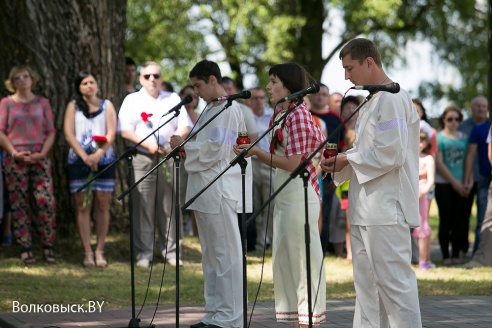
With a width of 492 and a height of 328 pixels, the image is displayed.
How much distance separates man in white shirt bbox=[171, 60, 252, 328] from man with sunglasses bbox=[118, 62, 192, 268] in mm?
3883

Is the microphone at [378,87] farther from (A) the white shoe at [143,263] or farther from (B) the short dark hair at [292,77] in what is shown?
(A) the white shoe at [143,263]

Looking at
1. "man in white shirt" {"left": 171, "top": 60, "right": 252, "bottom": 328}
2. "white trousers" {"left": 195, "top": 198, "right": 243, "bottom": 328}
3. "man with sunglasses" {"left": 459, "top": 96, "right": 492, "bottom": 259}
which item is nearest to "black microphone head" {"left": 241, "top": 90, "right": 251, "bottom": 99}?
"man in white shirt" {"left": 171, "top": 60, "right": 252, "bottom": 328}

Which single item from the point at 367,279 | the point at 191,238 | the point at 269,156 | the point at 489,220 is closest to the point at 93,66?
the point at 191,238

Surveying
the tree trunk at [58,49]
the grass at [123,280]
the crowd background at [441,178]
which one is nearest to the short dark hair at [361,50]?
the grass at [123,280]

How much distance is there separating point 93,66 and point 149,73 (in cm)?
132

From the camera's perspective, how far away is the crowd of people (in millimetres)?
7039

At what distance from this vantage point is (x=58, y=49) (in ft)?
44.8

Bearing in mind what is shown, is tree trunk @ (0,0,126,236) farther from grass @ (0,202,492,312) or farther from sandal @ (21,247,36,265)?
sandal @ (21,247,36,265)

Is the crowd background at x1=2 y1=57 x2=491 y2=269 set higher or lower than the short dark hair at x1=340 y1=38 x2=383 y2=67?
lower

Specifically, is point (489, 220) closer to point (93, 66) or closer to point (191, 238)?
point (191, 238)

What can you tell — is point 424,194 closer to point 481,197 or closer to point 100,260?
point 481,197

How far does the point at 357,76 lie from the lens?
7.16 meters

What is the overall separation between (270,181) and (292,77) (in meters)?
0.81

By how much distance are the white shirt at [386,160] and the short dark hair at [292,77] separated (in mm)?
881
